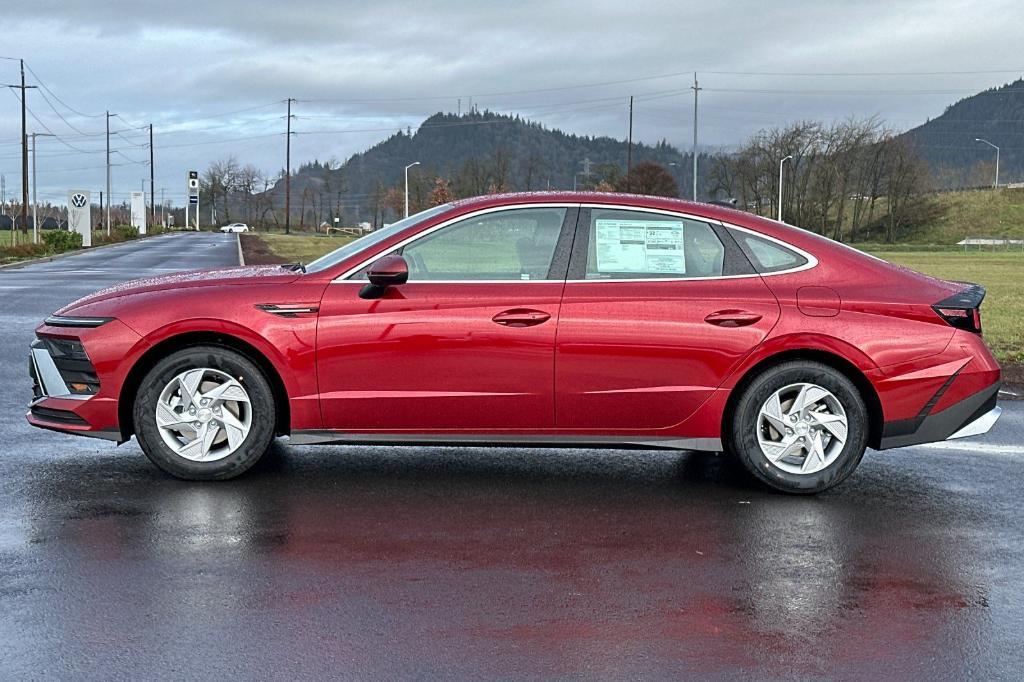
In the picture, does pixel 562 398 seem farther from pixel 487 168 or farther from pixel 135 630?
pixel 487 168

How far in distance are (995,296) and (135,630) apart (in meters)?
23.5

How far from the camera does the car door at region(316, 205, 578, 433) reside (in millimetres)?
6051

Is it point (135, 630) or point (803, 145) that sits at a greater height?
point (803, 145)

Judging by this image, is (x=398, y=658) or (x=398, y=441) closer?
(x=398, y=658)

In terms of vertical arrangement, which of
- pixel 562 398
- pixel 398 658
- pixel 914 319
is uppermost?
pixel 914 319

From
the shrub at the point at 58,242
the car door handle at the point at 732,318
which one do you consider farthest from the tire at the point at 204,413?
the shrub at the point at 58,242

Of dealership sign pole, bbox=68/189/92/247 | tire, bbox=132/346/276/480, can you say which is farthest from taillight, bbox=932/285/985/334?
dealership sign pole, bbox=68/189/92/247

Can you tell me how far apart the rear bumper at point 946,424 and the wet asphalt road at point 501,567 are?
314 mm

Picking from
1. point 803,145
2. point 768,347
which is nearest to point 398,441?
point 768,347

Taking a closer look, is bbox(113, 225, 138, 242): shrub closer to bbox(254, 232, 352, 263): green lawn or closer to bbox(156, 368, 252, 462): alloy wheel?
bbox(254, 232, 352, 263): green lawn

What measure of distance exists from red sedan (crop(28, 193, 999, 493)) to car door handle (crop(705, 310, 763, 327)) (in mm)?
11

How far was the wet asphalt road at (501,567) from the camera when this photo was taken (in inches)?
152

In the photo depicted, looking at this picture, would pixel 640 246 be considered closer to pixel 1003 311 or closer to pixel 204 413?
pixel 204 413

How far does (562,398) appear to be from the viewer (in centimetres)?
609
